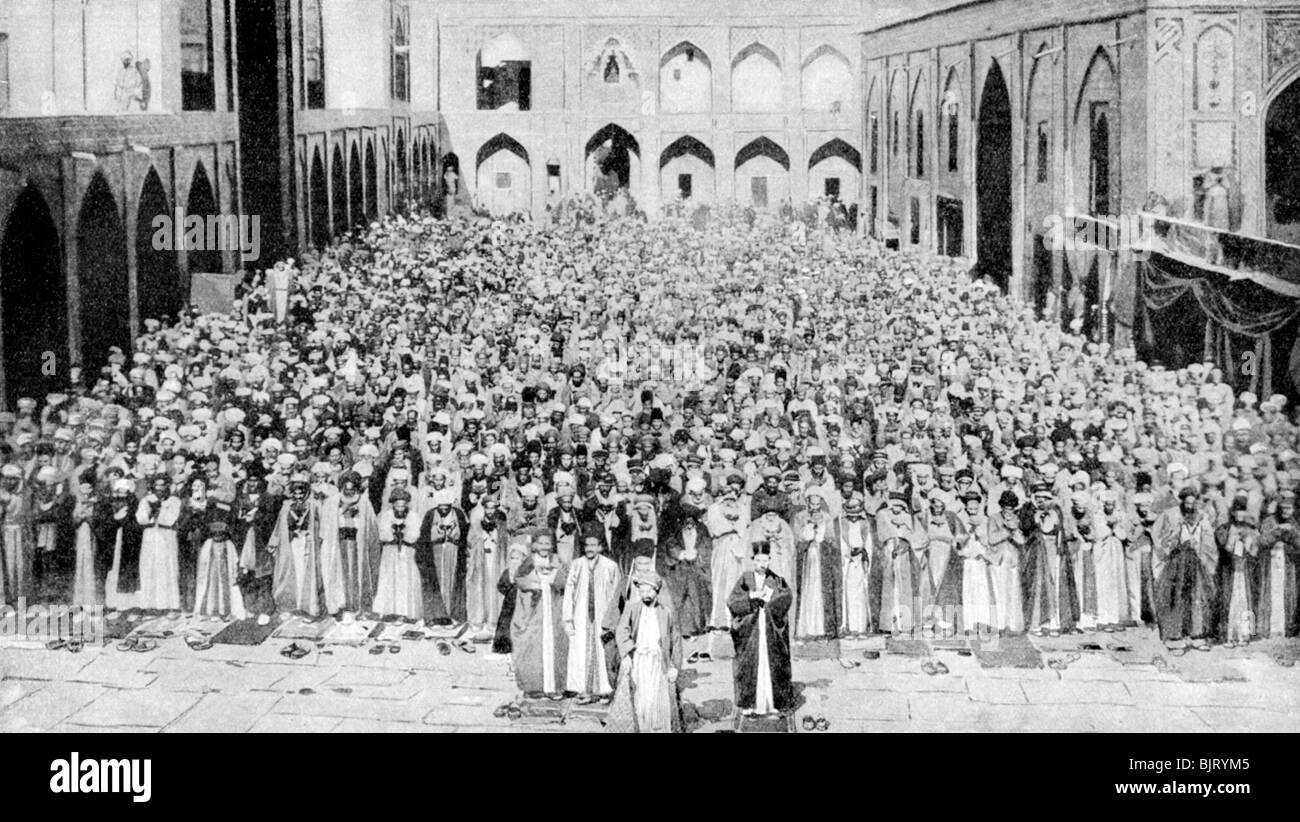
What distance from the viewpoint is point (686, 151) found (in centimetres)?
1359

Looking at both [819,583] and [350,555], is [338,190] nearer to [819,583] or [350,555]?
[350,555]

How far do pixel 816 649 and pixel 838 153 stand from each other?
5802 millimetres

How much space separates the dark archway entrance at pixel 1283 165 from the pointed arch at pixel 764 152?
4315 mm

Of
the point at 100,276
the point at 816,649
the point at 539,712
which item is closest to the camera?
the point at 539,712

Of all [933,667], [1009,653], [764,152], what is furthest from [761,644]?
[764,152]

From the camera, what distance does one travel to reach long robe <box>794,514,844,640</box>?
411 inches

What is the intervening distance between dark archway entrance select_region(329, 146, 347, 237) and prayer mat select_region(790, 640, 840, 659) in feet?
24.1

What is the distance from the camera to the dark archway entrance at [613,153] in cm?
1415

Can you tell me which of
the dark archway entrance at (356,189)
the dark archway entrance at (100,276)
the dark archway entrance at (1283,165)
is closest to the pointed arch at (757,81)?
the dark archway entrance at (356,189)
